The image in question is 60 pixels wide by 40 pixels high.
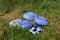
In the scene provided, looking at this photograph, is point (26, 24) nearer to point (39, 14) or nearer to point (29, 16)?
point (29, 16)

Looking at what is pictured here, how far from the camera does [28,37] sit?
280cm

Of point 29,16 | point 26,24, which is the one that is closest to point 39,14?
point 29,16

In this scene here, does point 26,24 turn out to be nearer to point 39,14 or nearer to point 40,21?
point 40,21

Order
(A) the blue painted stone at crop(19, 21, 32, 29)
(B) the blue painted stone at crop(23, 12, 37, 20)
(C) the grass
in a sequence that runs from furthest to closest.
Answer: (B) the blue painted stone at crop(23, 12, 37, 20)
(A) the blue painted stone at crop(19, 21, 32, 29)
(C) the grass

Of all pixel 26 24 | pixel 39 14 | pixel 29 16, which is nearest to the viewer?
pixel 26 24

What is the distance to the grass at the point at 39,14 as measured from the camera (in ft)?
9.24

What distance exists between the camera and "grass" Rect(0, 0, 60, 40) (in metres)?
2.82

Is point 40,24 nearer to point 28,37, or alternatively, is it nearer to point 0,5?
point 28,37

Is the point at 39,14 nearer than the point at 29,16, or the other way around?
the point at 29,16

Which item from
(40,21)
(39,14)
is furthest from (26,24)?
(39,14)

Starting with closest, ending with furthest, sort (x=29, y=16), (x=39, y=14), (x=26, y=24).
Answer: (x=26, y=24) → (x=29, y=16) → (x=39, y=14)

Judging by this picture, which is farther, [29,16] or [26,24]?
[29,16]

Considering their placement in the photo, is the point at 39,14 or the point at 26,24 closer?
the point at 26,24

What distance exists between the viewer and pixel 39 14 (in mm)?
3275
